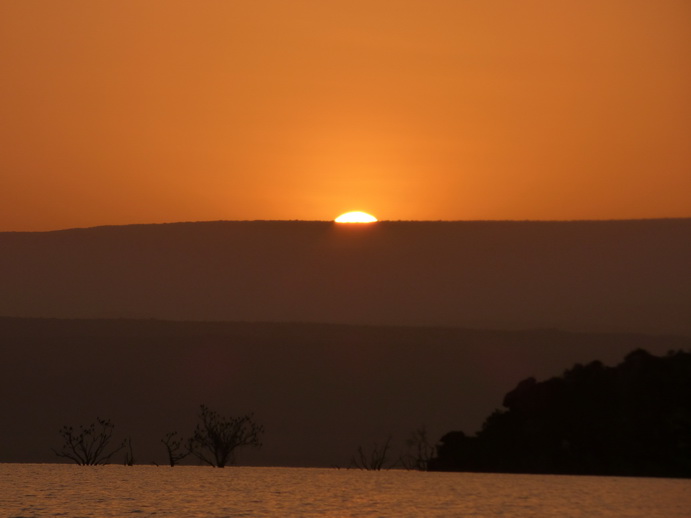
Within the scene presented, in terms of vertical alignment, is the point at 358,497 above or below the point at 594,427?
below

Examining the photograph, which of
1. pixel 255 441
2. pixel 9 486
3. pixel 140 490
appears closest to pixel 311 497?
pixel 140 490

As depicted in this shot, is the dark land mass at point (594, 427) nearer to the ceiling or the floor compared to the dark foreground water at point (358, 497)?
nearer to the ceiling

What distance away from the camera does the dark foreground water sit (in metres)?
59.1

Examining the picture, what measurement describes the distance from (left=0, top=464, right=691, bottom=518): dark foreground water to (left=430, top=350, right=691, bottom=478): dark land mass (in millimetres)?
1593

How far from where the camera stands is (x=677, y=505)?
6600 centimetres

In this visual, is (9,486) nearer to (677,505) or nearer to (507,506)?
(507,506)

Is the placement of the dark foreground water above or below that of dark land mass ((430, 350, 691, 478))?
below

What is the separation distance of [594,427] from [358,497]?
25796 millimetres

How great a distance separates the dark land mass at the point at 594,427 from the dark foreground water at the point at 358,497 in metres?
1.59

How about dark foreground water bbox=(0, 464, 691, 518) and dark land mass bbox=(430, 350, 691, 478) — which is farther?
dark land mass bbox=(430, 350, 691, 478)

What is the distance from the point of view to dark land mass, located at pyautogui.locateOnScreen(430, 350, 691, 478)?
88812 mm

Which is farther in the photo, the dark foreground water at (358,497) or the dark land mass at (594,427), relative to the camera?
the dark land mass at (594,427)

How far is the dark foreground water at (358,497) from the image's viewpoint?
5906 cm

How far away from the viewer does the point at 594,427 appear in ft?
307
